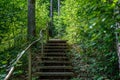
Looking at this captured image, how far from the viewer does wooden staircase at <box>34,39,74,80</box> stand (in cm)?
741

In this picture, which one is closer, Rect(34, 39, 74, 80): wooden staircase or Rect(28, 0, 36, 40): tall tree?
Rect(34, 39, 74, 80): wooden staircase

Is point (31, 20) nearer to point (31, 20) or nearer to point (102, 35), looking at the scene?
point (31, 20)

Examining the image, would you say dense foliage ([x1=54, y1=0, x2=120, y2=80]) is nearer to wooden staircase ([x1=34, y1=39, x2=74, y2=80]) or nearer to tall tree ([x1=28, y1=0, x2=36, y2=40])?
wooden staircase ([x1=34, y1=39, x2=74, y2=80])

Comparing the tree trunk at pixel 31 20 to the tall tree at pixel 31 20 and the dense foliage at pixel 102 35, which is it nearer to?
the tall tree at pixel 31 20

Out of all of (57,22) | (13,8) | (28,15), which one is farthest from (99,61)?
(57,22)

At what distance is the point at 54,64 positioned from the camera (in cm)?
858

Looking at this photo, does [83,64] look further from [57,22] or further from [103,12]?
[57,22]

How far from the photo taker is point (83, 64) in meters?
8.47

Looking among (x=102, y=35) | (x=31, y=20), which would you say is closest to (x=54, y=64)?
(x=102, y=35)

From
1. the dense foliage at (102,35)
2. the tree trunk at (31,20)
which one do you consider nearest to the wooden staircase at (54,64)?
the dense foliage at (102,35)

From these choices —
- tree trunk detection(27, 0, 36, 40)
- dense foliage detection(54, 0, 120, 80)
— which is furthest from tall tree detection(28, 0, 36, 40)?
dense foliage detection(54, 0, 120, 80)

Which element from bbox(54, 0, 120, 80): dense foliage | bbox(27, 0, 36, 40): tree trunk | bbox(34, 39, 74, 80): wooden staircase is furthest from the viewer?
bbox(27, 0, 36, 40): tree trunk

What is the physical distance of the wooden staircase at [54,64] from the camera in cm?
741

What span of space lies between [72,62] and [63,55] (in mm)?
664
